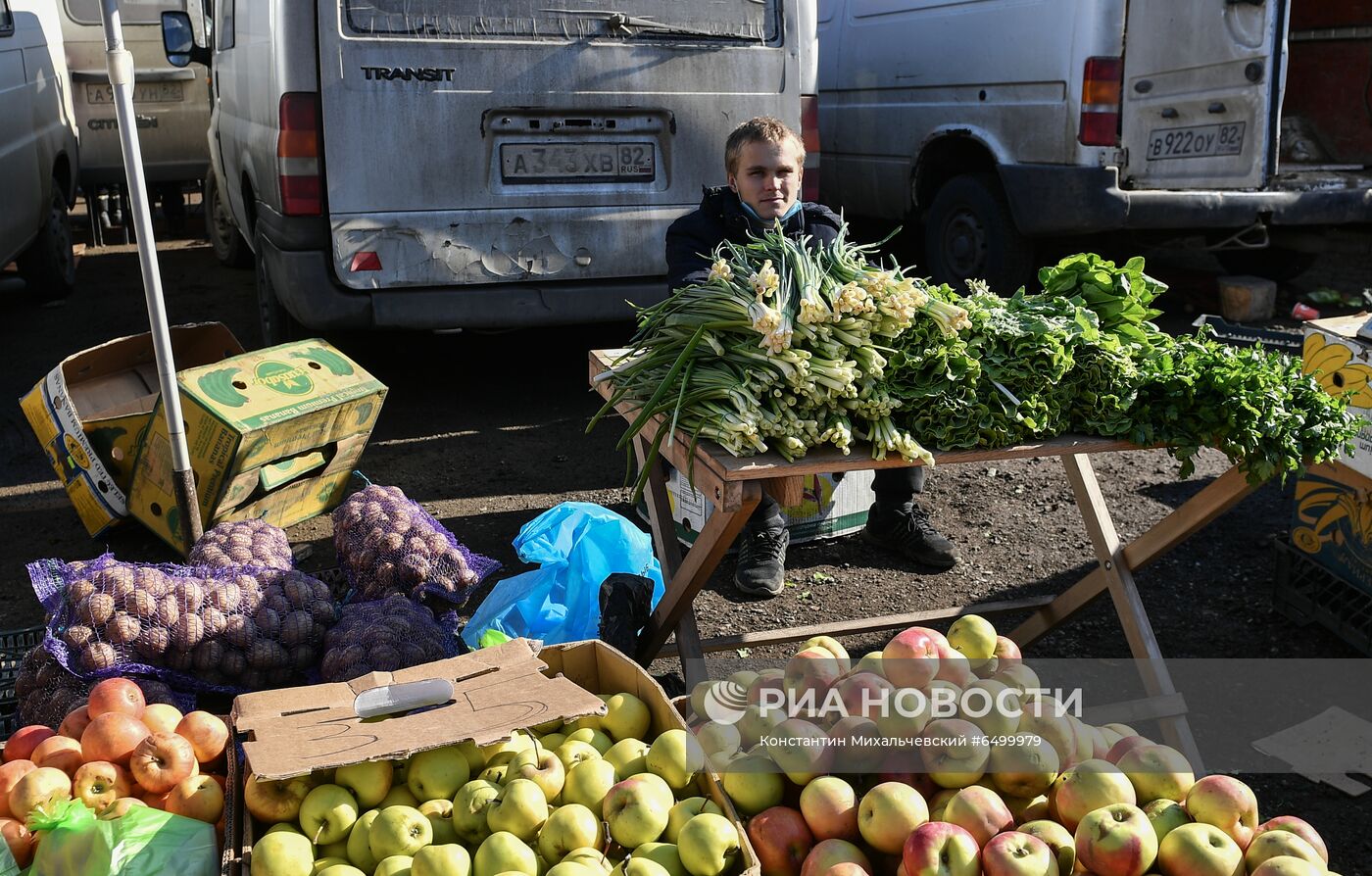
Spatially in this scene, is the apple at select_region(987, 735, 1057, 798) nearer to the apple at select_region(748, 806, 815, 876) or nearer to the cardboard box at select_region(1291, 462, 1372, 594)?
the apple at select_region(748, 806, 815, 876)

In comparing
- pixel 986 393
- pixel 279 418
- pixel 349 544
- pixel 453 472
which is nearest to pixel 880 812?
pixel 986 393

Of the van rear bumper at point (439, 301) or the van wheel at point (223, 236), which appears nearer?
the van rear bumper at point (439, 301)

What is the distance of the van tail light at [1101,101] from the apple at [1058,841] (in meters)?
5.24

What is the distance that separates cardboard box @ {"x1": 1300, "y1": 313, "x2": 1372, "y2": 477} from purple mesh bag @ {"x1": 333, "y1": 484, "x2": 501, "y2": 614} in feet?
8.88

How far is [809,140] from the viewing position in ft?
18.7

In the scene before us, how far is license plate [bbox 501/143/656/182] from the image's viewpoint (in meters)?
5.22

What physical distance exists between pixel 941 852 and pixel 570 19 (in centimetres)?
429

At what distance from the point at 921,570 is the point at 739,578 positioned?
737 millimetres

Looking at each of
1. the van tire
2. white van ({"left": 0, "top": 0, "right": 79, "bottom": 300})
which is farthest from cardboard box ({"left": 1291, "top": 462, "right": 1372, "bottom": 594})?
white van ({"left": 0, "top": 0, "right": 79, "bottom": 300})

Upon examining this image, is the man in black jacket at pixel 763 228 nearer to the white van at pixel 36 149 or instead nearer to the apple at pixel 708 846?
the apple at pixel 708 846

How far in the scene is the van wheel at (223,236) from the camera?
1007cm

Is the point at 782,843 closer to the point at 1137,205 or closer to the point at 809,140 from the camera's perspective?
the point at 809,140

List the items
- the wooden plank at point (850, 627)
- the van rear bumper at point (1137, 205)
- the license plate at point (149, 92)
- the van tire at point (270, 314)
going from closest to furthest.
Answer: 1. the wooden plank at point (850, 627)
2. the van tire at point (270, 314)
3. the van rear bumper at point (1137, 205)
4. the license plate at point (149, 92)

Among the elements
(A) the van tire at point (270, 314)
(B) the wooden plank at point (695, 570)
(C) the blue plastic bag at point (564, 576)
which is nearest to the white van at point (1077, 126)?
(C) the blue plastic bag at point (564, 576)
